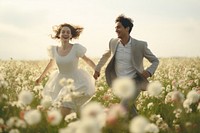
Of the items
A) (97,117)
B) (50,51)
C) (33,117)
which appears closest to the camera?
(97,117)

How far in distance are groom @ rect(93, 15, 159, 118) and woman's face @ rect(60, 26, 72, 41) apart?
3.67 feet

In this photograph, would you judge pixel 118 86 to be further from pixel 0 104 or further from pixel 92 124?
pixel 0 104

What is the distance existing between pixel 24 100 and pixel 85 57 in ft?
13.7

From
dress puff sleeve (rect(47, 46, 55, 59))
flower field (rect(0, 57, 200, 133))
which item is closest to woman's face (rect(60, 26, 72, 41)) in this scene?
dress puff sleeve (rect(47, 46, 55, 59))

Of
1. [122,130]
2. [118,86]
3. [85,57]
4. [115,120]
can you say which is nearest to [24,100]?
[118,86]

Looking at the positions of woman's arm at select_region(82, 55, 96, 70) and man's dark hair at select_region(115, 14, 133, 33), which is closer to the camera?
man's dark hair at select_region(115, 14, 133, 33)

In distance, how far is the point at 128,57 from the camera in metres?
7.51

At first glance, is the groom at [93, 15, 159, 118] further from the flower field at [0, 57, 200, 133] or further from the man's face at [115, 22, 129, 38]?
the flower field at [0, 57, 200, 133]

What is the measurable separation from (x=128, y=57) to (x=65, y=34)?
4.85 feet

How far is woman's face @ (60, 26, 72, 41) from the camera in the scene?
850cm

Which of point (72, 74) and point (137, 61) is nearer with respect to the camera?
point (137, 61)

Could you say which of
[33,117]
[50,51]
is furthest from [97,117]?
[50,51]

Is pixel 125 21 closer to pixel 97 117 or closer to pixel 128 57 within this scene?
pixel 128 57

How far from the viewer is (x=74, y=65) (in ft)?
28.4
